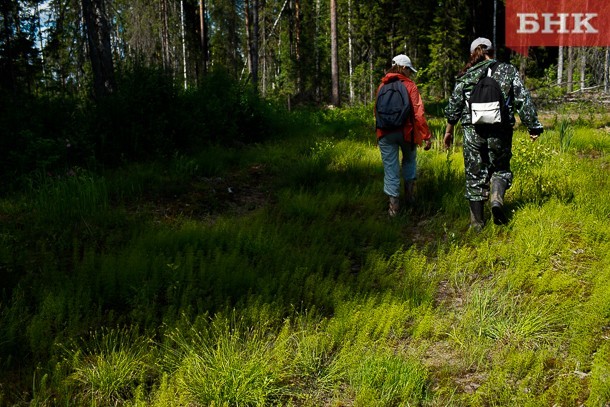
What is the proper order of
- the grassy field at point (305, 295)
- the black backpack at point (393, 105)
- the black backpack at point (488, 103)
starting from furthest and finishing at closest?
the black backpack at point (393, 105)
the black backpack at point (488, 103)
the grassy field at point (305, 295)

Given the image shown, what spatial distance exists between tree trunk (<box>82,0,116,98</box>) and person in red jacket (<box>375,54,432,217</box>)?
6.13m

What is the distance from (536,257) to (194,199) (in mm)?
4611

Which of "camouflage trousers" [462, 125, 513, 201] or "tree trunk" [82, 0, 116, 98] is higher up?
"tree trunk" [82, 0, 116, 98]

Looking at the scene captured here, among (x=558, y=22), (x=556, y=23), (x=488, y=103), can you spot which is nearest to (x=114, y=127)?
(x=488, y=103)

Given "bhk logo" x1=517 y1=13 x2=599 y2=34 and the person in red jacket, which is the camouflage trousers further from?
"bhk logo" x1=517 y1=13 x2=599 y2=34

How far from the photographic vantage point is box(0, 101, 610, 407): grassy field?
8.75 ft

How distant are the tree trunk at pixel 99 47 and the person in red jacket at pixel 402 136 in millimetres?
6133

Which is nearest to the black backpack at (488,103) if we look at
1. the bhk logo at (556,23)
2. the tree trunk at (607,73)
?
the tree trunk at (607,73)

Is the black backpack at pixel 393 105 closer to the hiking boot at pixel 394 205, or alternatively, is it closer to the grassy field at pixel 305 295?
the hiking boot at pixel 394 205

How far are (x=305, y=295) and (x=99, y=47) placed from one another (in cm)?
785

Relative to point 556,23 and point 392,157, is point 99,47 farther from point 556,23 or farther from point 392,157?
point 556,23

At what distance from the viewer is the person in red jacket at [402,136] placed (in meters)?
5.64

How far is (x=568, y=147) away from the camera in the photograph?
775cm

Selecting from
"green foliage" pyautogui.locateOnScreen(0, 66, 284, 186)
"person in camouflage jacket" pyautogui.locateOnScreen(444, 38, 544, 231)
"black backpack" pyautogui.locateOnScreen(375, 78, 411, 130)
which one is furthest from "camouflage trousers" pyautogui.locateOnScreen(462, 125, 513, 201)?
"green foliage" pyautogui.locateOnScreen(0, 66, 284, 186)
